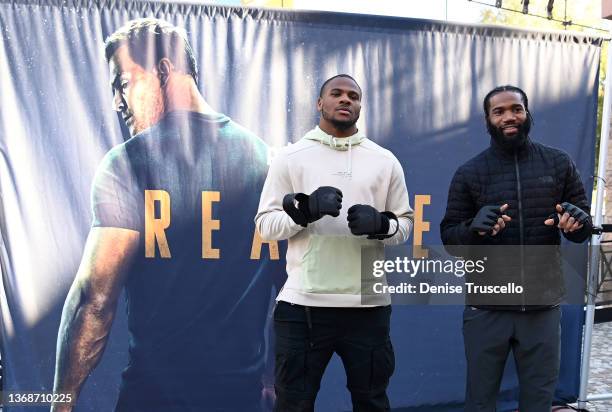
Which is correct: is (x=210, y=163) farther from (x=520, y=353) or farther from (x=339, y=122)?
(x=520, y=353)

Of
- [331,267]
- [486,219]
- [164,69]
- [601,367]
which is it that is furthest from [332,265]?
[601,367]

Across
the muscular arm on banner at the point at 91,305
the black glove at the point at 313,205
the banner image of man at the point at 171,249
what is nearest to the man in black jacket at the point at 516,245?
the black glove at the point at 313,205

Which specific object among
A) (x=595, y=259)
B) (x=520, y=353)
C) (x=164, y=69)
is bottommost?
(x=520, y=353)

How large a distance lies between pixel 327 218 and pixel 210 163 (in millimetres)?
1082

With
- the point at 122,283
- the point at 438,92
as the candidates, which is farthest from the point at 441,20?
the point at 122,283

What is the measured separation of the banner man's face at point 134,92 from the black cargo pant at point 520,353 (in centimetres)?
193

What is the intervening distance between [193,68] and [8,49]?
36.6 inches

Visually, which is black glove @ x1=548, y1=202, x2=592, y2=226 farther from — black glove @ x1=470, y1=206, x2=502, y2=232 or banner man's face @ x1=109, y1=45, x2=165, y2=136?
banner man's face @ x1=109, y1=45, x2=165, y2=136

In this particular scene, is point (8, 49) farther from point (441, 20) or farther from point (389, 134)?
point (441, 20)

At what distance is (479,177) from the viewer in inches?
83.3

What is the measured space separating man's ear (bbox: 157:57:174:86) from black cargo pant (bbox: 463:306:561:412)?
6.45 ft

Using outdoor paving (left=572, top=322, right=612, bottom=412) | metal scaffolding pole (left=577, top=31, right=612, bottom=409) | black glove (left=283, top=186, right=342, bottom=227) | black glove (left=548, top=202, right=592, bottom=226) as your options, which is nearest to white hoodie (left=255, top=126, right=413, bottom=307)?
black glove (left=283, top=186, right=342, bottom=227)

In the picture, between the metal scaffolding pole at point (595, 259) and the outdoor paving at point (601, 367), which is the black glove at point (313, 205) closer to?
the metal scaffolding pole at point (595, 259)

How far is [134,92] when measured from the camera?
2.76m
